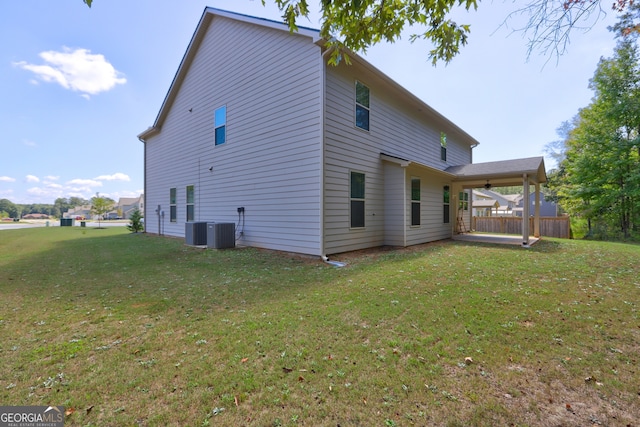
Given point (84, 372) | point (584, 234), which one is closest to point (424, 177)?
point (84, 372)

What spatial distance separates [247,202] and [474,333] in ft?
25.3

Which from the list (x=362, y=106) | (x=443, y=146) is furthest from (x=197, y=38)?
(x=443, y=146)

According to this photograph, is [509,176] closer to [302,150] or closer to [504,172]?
[504,172]

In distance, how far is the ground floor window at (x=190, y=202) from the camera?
39.0ft

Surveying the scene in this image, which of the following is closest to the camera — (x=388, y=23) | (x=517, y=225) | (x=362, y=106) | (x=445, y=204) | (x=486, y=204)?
(x=388, y=23)

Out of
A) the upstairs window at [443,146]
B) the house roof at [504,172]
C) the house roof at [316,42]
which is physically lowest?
the house roof at [504,172]

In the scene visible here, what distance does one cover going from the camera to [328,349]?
260cm

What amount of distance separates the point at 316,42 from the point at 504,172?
7925 mm

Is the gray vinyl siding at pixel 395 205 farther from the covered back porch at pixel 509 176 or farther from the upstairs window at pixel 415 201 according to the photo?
the covered back porch at pixel 509 176

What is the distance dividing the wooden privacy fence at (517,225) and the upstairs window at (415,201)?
8572 mm

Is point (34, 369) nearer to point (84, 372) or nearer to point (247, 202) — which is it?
point (84, 372)

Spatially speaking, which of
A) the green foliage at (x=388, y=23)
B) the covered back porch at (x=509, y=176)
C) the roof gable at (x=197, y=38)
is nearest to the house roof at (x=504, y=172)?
the covered back porch at (x=509, y=176)

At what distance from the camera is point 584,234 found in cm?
1520

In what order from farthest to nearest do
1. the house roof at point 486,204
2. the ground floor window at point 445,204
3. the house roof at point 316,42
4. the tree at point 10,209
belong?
the tree at point 10,209 → the house roof at point 486,204 → the ground floor window at point 445,204 → the house roof at point 316,42
